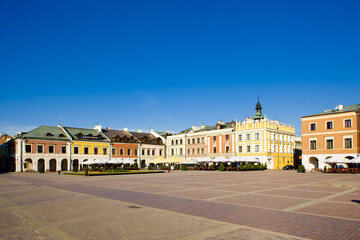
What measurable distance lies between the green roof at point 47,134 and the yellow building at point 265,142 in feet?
126

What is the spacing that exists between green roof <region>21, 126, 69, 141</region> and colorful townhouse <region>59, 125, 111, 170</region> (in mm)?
1249

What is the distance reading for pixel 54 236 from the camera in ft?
27.9

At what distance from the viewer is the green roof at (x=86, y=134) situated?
228 ft

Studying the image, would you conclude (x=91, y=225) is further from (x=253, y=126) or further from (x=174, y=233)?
(x=253, y=126)

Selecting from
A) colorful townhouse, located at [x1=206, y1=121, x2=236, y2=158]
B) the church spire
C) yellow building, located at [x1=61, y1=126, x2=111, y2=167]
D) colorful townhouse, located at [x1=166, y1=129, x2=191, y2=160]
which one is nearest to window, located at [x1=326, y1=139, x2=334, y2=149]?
the church spire

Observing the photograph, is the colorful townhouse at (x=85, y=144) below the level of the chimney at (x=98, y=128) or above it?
below

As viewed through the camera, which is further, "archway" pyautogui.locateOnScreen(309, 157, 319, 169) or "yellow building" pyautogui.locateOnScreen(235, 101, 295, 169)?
"yellow building" pyautogui.locateOnScreen(235, 101, 295, 169)

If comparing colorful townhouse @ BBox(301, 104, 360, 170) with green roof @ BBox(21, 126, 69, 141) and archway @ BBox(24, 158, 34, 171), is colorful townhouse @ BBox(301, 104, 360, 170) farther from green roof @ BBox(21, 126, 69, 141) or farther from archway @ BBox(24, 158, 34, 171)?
archway @ BBox(24, 158, 34, 171)

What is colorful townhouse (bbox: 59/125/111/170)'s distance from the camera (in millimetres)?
68000

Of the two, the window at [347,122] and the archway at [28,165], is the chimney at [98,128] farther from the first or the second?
the window at [347,122]

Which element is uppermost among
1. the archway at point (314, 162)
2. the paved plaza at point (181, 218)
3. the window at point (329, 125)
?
the window at point (329, 125)

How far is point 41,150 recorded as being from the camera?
62.6m

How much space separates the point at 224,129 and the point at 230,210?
59733mm

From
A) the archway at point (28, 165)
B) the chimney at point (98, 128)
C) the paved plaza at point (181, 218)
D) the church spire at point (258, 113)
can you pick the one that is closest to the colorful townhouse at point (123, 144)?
the chimney at point (98, 128)
